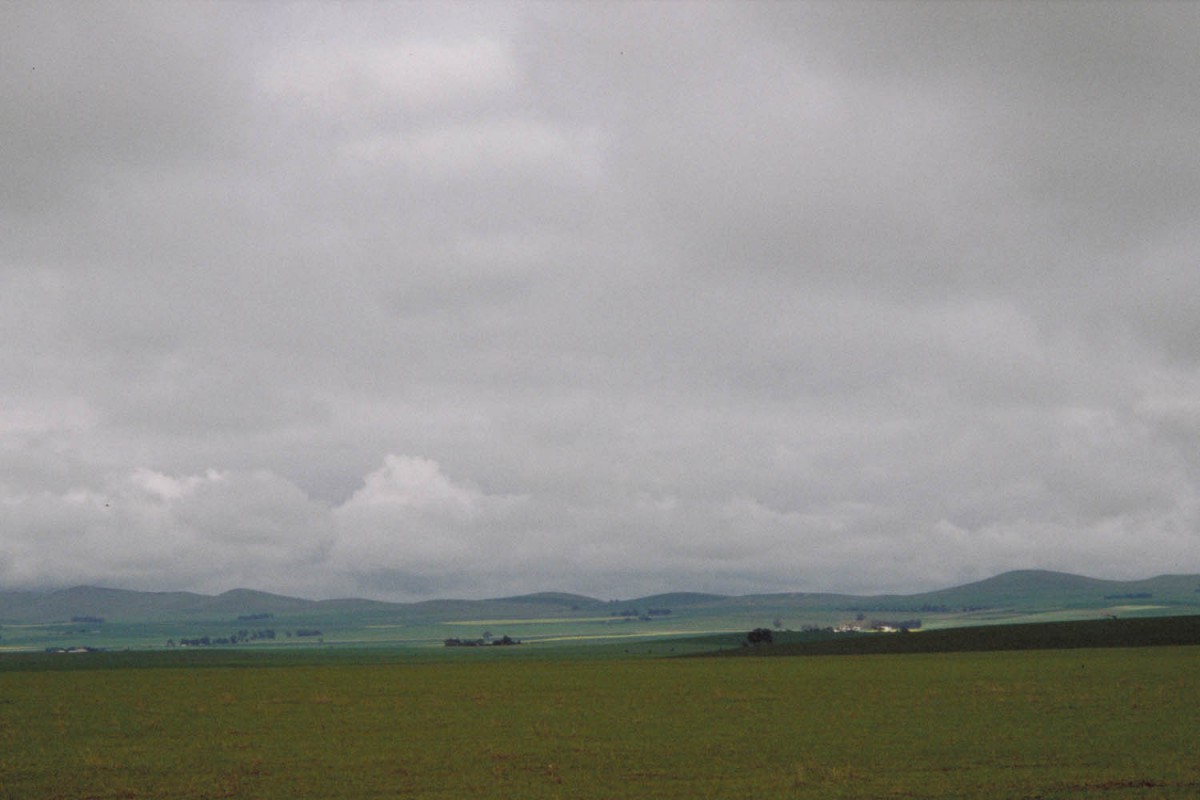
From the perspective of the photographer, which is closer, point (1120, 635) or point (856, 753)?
point (856, 753)

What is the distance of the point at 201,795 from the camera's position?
31.4m

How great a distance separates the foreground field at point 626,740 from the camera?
31891 millimetres

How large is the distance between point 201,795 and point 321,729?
61.5 feet

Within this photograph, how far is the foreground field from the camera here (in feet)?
105

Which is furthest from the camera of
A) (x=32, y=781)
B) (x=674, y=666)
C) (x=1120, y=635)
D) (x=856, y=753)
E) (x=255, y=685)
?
(x=1120, y=635)

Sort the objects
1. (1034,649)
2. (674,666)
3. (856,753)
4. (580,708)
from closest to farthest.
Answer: (856,753) < (580,708) < (674,666) < (1034,649)

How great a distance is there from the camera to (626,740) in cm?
4347

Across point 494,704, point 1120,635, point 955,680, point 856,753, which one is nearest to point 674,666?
point 955,680

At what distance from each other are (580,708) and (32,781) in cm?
3062

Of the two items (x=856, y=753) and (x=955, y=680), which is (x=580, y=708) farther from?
(x=955, y=680)

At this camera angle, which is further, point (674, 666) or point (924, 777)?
point (674, 666)

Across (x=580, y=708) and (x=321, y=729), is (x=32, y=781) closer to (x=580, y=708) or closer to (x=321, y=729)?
(x=321, y=729)

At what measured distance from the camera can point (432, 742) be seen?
1713 inches

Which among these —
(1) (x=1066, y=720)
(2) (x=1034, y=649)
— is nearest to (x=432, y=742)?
(1) (x=1066, y=720)
